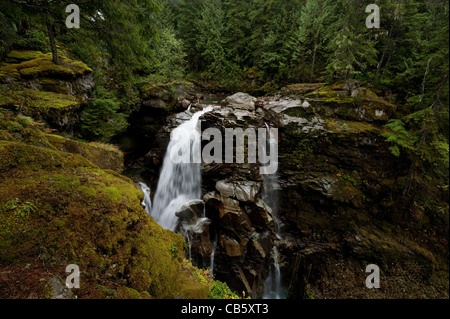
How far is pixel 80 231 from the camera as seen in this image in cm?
253

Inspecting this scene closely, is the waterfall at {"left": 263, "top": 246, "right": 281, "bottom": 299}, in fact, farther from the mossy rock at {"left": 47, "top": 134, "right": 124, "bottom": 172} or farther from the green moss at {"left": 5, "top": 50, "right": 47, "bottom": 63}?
the green moss at {"left": 5, "top": 50, "right": 47, "bottom": 63}

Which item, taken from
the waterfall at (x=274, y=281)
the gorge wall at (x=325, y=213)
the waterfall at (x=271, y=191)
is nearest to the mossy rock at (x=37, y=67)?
the gorge wall at (x=325, y=213)

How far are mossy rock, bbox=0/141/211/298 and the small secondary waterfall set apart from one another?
784cm

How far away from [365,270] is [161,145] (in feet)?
47.1

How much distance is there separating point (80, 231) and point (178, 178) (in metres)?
8.48

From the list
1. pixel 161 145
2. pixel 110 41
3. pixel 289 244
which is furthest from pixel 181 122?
pixel 289 244

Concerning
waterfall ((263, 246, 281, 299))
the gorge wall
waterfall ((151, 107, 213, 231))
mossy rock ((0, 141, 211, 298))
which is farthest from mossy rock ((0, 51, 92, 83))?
waterfall ((263, 246, 281, 299))

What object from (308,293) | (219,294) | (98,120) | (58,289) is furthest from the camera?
(98,120)

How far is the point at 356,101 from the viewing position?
10844 millimetres

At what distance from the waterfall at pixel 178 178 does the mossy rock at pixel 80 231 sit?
20.3 feet

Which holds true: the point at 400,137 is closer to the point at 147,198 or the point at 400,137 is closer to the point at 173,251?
the point at 173,251

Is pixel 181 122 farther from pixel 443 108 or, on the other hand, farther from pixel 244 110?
pixel 443 108

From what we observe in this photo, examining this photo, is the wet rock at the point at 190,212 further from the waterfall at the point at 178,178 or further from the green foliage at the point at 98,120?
the green foliage at the point at 98,120

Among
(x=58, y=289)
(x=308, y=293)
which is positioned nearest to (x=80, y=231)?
(x=58, y=289)
